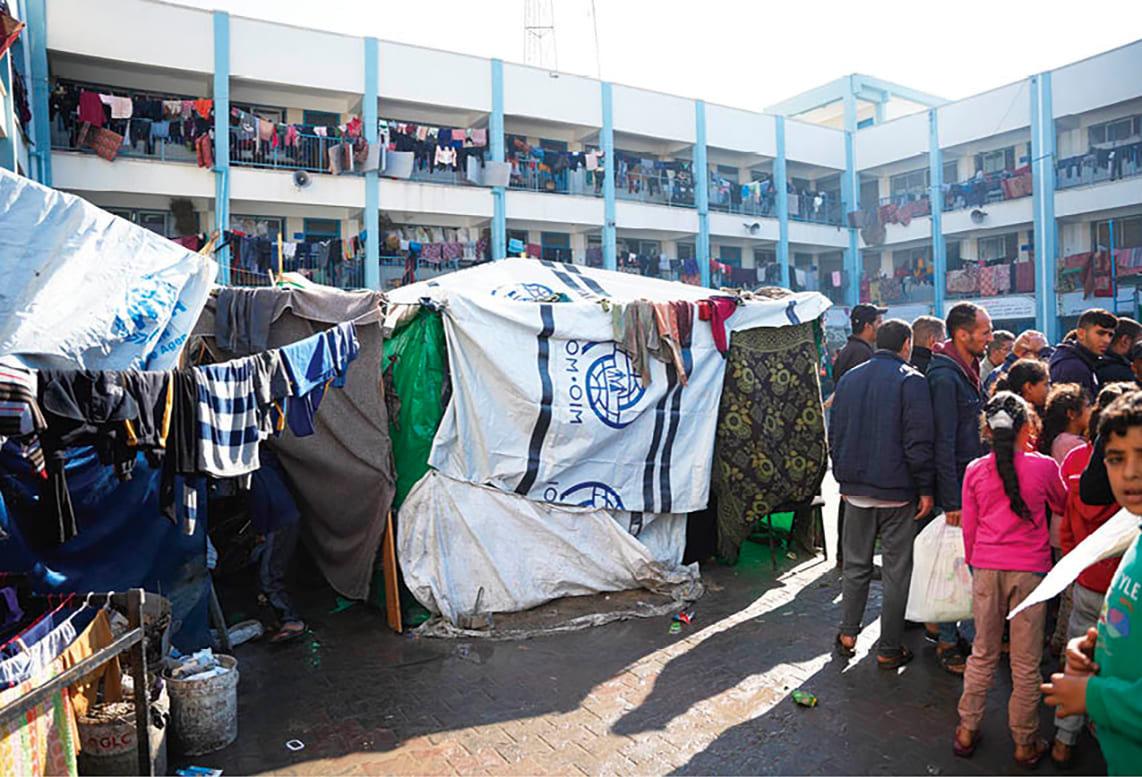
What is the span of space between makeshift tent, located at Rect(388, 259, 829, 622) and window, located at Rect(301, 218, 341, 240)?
15.3 meters

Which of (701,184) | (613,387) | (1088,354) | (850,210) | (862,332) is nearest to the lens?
(1088,354)

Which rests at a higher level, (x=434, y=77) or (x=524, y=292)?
(x=434, y=77)

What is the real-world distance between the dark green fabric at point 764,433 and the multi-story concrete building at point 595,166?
1011 centimetres

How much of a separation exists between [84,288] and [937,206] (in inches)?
1157

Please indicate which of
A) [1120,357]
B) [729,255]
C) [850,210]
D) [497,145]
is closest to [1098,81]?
[850,210]

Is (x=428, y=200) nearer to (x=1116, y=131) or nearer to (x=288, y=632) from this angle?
(x=288, y=632)

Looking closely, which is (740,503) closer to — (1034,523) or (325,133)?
(1034,523)

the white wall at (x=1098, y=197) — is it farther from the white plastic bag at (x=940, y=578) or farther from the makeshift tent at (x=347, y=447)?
the makeshift tent at (x=347, y=447)

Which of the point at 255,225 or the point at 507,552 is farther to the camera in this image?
the point at 255,225

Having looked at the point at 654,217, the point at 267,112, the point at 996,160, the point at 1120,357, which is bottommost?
the point at 1120,357

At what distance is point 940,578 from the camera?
442 cm

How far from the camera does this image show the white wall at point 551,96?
22422 mm

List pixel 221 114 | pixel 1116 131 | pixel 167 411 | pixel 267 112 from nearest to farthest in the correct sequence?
pixel 167 411
pixel 221 114
pixel 267 112
pixel 1116 131

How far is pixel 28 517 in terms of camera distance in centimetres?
409
